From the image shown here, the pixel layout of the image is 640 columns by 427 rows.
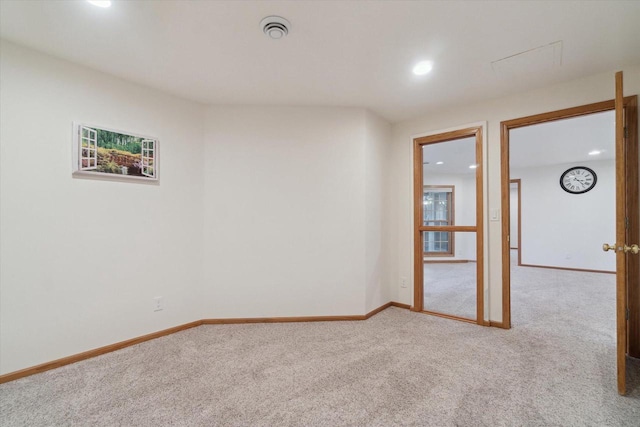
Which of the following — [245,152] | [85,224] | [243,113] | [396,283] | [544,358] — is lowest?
[544,358]

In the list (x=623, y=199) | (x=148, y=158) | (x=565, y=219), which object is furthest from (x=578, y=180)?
(x=148, y=158)

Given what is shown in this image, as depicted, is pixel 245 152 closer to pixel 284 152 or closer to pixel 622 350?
pixel 284 152

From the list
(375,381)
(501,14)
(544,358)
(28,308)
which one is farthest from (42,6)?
(544,358)

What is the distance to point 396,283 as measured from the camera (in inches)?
147

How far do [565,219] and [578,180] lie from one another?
89 centimetres

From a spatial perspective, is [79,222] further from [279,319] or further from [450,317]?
[450,317]

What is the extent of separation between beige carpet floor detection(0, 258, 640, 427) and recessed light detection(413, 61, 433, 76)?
2.33 m

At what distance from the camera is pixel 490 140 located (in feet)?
10.1

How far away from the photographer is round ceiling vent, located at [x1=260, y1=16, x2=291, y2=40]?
1.83 metres

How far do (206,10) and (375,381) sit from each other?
2574 mm

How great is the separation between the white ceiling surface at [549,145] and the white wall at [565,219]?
0.40 m

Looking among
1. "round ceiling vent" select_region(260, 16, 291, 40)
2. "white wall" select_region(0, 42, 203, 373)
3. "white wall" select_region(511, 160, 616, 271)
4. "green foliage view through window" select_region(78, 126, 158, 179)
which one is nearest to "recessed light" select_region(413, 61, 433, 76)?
"round ceiling vent" select_region(260, 16, 291, 40)

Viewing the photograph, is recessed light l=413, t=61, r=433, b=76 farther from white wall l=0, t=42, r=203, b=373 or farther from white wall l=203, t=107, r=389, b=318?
white wall l=0, t=42, r=203, b=373

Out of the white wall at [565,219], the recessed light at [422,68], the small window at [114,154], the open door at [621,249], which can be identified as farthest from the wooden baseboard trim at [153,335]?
the white wall at [565,219]
